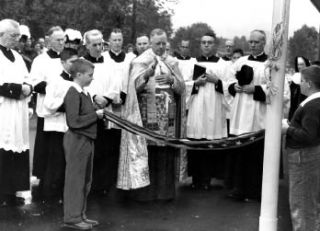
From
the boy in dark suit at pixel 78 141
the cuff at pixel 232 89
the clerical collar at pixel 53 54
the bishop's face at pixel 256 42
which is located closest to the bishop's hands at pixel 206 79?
the cuff at pixel 232 89

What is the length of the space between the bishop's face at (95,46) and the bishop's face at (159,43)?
709 millimetres

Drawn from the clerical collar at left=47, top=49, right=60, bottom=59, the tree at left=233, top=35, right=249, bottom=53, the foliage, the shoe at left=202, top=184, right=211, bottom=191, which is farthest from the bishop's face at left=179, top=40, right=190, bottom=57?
the foliage

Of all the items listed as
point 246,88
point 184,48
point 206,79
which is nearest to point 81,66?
point 246,88

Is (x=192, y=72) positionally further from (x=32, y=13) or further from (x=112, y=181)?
(x=32, y=13)

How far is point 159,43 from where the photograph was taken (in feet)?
22.8

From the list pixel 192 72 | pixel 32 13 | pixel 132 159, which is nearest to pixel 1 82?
pixel 132 159

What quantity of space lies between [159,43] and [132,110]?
0.87 m

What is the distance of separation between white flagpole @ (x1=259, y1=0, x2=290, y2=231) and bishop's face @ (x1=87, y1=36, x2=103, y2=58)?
2645mm

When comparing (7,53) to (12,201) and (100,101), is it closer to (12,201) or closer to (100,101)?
(100,101)

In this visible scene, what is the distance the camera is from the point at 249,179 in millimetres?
7422

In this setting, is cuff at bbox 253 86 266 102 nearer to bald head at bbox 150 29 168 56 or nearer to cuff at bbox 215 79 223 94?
cuff at bbox 215 79 223 94

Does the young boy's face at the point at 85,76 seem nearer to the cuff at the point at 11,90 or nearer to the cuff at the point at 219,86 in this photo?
the cuff at the point at 11,90

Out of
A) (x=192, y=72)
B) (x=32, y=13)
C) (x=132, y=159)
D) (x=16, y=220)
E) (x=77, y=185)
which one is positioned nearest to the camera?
(x=77, y=185)

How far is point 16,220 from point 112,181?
1.75 metres
